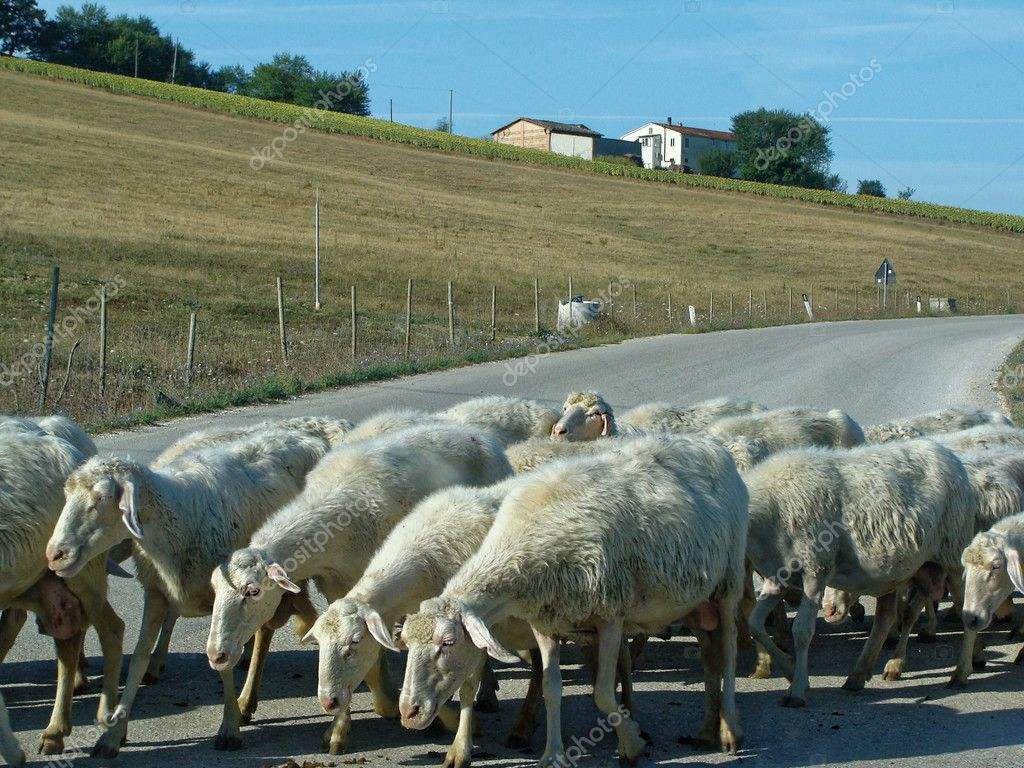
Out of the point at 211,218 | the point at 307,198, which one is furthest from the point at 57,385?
the point at 307,198

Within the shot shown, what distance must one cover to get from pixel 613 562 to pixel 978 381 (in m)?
20.1

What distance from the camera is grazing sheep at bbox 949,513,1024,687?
7887mm

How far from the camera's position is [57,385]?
19.2 metres

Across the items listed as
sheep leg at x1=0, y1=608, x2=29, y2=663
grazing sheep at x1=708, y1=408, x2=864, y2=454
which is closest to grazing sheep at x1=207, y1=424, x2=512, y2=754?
sheep leg at x1=0, y1=608, x2=29, y2=663

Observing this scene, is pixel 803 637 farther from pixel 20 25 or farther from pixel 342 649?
pixel 20 25

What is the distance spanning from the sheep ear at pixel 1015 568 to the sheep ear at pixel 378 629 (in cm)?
397

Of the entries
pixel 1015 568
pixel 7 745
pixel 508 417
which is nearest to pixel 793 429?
pixel 508 417

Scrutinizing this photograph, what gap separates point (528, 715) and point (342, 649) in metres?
1.24

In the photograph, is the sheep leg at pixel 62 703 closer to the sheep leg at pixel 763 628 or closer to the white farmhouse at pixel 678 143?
the sheep leg at pixel 763 628

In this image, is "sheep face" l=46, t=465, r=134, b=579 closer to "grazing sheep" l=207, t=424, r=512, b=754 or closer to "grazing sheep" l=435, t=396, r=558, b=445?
"grazing sheep" l=207, t=424, r=512, b=754

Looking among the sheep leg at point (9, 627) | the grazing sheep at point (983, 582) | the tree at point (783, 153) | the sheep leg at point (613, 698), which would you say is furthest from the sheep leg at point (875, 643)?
the tree at point (783, 153)

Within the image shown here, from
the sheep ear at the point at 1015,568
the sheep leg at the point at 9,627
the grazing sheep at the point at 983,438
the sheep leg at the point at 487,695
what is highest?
the grazing sheep at the point at 983,438

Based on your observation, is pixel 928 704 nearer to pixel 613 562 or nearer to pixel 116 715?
pixel 613 562

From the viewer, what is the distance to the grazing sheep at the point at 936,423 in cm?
1154
